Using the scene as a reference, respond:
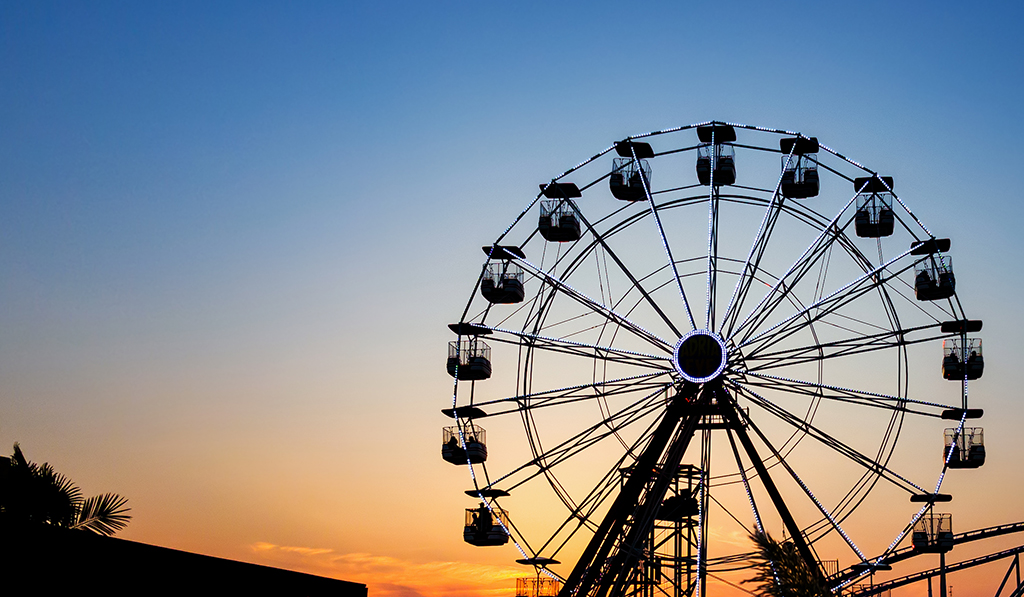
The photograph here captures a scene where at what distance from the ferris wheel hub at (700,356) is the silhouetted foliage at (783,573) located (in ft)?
53.2

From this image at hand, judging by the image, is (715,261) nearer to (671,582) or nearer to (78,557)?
(671,582)

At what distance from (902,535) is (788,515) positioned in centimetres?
340

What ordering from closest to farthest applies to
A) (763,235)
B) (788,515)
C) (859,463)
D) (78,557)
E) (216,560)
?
1. (78,557)
2. (216,560)
3. (788,515)
4. (859,463)
5. (763,235)

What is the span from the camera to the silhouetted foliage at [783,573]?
44.5 ft

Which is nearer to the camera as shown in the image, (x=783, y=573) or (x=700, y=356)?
(x=783, y=573)

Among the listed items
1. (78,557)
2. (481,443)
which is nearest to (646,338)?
(481,443)

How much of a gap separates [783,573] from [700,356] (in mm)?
17238

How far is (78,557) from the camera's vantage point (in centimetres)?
1928

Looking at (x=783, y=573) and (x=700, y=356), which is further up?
(x=700, y=356)

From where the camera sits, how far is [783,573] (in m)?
13.5

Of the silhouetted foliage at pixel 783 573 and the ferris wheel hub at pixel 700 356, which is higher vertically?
the ferris wheel hub at pixel 700 356

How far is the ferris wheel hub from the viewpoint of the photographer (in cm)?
3042

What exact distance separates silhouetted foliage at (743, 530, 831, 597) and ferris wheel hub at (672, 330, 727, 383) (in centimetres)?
1621

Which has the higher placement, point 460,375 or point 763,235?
point 763,235
